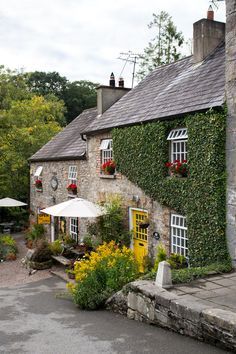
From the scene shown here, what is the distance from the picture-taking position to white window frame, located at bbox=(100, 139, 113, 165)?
1451cm

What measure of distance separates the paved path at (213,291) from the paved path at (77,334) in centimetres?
81

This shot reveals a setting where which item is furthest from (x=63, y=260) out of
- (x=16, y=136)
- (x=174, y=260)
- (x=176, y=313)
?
(x=16, y=136)

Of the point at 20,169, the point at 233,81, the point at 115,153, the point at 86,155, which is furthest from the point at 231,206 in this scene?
the point at 20,169

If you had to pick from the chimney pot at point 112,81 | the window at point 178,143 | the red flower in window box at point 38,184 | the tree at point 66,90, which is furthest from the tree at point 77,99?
the window at point 178,143

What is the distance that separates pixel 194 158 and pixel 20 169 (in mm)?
18854

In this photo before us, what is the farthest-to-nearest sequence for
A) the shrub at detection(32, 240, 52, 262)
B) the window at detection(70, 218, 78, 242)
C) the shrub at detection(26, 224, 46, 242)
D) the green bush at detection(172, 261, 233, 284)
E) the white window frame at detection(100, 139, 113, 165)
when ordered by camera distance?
the shrub at detection(26, 224, 46, 242) < the window at detection(70, 218, 78, 242) < the shrub at detection(32, 240, 52, 262) < the white window frame at detection(100, 139, 113, 165) < the green bush at detection(172, 261, 233, 284)

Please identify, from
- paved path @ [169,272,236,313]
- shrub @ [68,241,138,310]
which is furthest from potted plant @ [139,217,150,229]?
paved path @ [169,272,236,313]

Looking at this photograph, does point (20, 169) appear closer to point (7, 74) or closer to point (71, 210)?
point (7, 74)

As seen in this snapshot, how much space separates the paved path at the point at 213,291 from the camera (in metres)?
6.57

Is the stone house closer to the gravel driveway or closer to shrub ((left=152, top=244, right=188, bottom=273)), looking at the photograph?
shrub ((left=152, top=244, right=188, bottom=273))

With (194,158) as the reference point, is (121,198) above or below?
below

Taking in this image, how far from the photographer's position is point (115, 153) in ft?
45.1

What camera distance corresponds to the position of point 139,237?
42.7 ft

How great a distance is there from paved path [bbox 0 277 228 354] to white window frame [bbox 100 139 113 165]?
20.8ft
